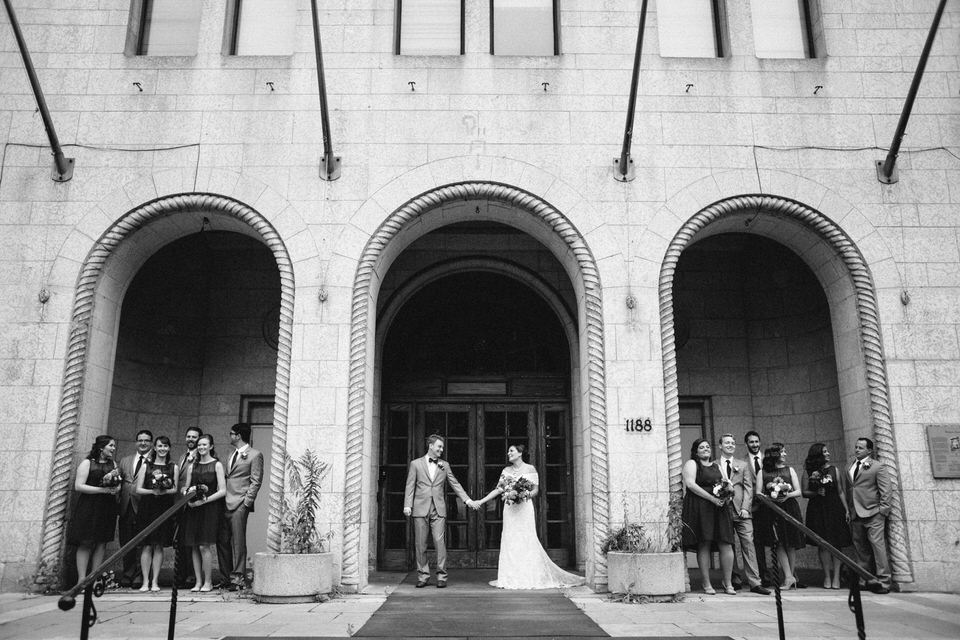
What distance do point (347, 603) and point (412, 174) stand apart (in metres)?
5.30

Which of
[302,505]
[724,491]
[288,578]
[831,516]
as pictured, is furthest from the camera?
[831,516]

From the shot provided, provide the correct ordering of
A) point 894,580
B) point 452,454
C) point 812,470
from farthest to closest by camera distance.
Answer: point 452,454
point 812,470
point 894,580

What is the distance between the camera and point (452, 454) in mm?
11703

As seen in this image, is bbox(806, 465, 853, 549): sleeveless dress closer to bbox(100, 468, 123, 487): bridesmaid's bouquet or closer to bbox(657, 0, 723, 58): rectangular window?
bbox(657, 0, 723, 58): rectangular window

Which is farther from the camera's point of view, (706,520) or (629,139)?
(629,139)

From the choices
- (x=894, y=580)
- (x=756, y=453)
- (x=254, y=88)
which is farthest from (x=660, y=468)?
(x=254, y=88)

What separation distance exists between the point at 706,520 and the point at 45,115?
9519mm

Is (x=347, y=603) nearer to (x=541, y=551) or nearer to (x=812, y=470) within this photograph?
(x=541, y=551)

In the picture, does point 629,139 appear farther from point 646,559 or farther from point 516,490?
point 646,559

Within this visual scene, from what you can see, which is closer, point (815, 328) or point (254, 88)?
point (254, 88)

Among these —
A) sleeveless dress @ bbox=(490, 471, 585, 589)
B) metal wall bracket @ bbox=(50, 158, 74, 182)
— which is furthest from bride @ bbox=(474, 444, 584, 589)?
metal wall bracket @ bbox=(50, 158, 74, 182)

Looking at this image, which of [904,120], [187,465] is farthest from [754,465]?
[187,465]

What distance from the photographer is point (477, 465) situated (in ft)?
37.9

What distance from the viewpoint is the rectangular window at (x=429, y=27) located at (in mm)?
10422
